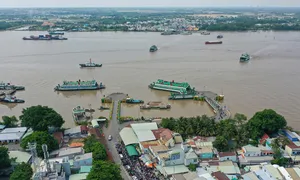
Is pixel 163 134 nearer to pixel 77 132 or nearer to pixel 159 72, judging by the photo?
pixel 77 132

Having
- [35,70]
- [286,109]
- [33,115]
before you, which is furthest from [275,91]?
[35,70]

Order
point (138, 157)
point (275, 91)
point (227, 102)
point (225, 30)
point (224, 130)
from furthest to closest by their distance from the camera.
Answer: point (225, 30) → point (275, 91) → point (227, 102) → point (224, 130) → point (138, 157)

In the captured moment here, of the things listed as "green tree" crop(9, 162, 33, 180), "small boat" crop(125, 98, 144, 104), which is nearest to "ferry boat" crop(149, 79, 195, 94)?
"small boat" crop(125, 98, 144, 104)

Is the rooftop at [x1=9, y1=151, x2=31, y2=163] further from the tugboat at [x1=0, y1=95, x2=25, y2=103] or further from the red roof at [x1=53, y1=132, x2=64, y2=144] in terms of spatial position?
the tugboat at [x1=0, y1=95, x2=25, y2=103]

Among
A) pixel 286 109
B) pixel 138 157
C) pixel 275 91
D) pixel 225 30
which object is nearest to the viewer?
pixel 138 157

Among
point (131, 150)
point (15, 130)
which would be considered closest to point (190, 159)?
point (131, 150)

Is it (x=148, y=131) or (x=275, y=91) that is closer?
(x=148, y=131)

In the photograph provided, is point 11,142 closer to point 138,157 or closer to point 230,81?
point 138,157
